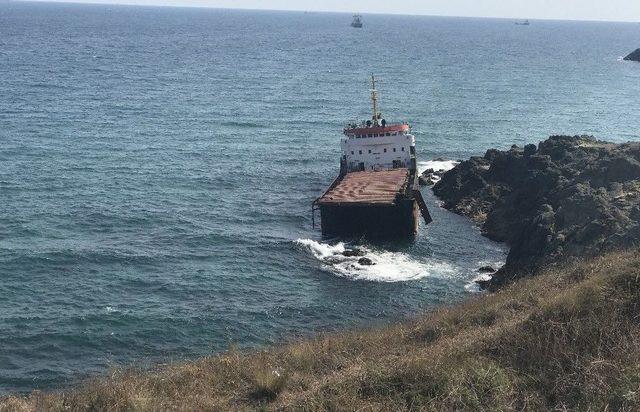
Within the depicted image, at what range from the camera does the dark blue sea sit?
2544cm

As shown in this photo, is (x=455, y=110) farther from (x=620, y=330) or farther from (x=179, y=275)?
(x=620, y=330)

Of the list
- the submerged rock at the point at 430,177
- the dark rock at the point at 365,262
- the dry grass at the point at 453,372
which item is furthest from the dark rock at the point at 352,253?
the dry grass at the point at 453,372

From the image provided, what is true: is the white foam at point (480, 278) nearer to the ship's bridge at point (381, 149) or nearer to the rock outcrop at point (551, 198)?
the rock outcrop at point (551, 198)

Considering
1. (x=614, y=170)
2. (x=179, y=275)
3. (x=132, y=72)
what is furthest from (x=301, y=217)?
(x=132, y=72)

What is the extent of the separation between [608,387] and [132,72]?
334 feet

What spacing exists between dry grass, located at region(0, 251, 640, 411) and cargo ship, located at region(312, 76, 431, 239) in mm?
21108

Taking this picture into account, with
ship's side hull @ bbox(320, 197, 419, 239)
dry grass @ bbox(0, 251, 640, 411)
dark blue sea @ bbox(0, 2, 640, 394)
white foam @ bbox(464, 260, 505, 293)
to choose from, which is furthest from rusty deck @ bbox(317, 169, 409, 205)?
dry grass @ bbox(0, 251, 640, 411)

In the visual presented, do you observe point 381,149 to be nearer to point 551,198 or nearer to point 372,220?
point 372,220

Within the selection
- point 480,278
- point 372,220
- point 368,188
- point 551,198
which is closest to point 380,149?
point 368,188

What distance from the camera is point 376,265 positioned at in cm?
3180

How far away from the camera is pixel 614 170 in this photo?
117 feet

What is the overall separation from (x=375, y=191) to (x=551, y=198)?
9809mm

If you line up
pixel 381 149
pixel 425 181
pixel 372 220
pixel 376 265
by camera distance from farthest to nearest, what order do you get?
pixel 425 181 → pixel 381 149 → pixel 372 220 → pixel 376 265

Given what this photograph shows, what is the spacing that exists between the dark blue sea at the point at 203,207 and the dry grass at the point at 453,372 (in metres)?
9.34
